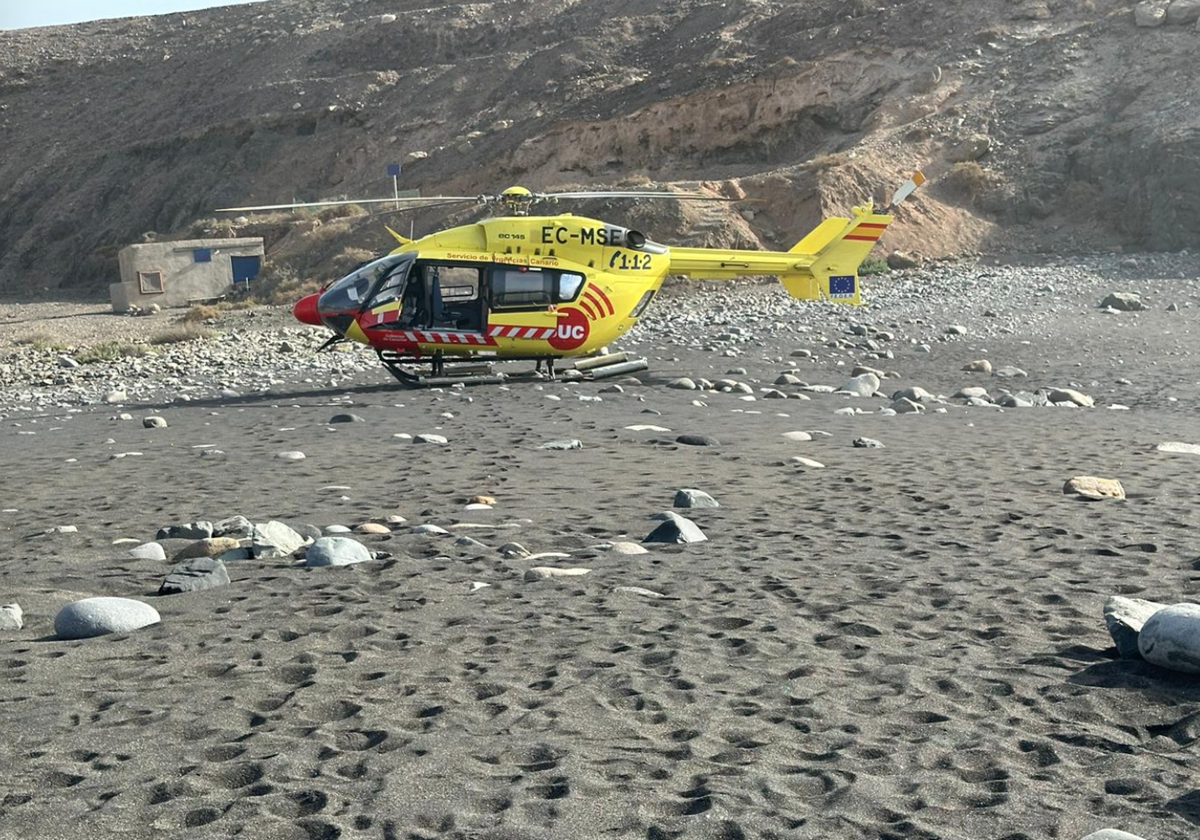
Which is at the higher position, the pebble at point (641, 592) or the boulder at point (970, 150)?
the boulder at point (970, 150)

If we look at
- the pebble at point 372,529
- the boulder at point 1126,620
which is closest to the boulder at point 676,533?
the pebble at point 372,529

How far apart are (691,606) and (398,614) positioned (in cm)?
132

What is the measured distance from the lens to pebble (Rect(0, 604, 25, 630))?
5730 millimetres

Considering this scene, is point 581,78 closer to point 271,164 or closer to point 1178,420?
point 271,164

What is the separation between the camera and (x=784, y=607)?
19.6 feet

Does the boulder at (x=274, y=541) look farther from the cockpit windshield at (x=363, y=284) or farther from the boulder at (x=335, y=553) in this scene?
the cockpit windshield at (x=363, y=284)

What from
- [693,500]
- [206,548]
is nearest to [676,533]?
[693,500]

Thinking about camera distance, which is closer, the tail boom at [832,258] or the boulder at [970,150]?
the tail boom at [832,258]

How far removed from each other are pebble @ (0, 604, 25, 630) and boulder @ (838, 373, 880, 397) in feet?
37.3

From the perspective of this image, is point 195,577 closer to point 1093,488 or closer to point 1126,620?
point 1126,620

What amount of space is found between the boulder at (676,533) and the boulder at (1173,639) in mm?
2964

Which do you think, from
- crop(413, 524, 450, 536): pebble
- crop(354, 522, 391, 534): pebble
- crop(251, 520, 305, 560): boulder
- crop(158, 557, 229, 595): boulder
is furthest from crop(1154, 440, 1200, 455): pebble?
crop(158, 557, 229, 595): boulder

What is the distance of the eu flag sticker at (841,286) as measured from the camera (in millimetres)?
19312

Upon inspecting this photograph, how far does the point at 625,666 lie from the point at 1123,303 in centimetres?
2106
